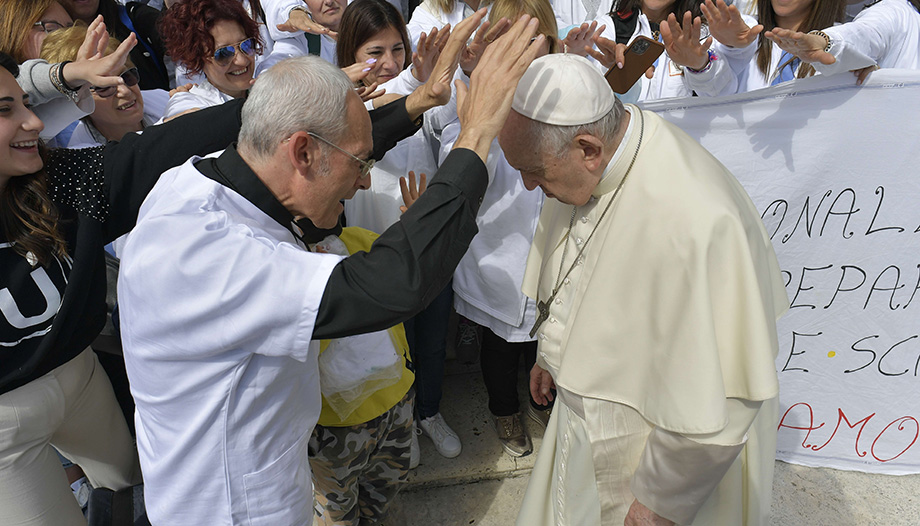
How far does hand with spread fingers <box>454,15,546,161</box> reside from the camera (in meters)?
1.60

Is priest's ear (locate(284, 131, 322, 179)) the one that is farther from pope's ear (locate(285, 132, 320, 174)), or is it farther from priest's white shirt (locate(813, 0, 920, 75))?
priest's white shirt (locate(813, 0, 920, 75))

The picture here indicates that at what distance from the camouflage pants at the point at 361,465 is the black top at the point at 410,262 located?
111 centimetres

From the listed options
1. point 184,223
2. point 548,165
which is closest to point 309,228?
point 184,223

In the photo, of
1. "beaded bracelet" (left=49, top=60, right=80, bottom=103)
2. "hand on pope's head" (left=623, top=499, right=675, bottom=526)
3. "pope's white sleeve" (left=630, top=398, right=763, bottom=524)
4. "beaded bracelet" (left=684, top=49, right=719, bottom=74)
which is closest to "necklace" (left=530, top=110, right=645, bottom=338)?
"pope's white sleeve" (left=630, top=398, right=763, bottom=524)

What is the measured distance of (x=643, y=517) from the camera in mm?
1959

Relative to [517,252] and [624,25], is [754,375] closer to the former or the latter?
[517,252]

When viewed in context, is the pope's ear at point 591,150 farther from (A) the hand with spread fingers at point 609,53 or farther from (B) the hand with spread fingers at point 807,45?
(A) the hand with spread fingers at point 609,53

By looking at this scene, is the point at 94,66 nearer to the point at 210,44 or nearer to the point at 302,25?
the point at 210,44

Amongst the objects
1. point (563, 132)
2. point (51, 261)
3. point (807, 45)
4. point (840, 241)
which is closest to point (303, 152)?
point (563, 132)

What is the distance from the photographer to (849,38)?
2.69 metres

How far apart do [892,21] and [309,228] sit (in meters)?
2.80

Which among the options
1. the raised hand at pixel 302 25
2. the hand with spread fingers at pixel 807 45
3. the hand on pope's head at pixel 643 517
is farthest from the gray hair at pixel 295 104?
the raised hand at pixel 302 25

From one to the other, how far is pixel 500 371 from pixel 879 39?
2417 mm

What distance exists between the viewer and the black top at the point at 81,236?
204 cm
